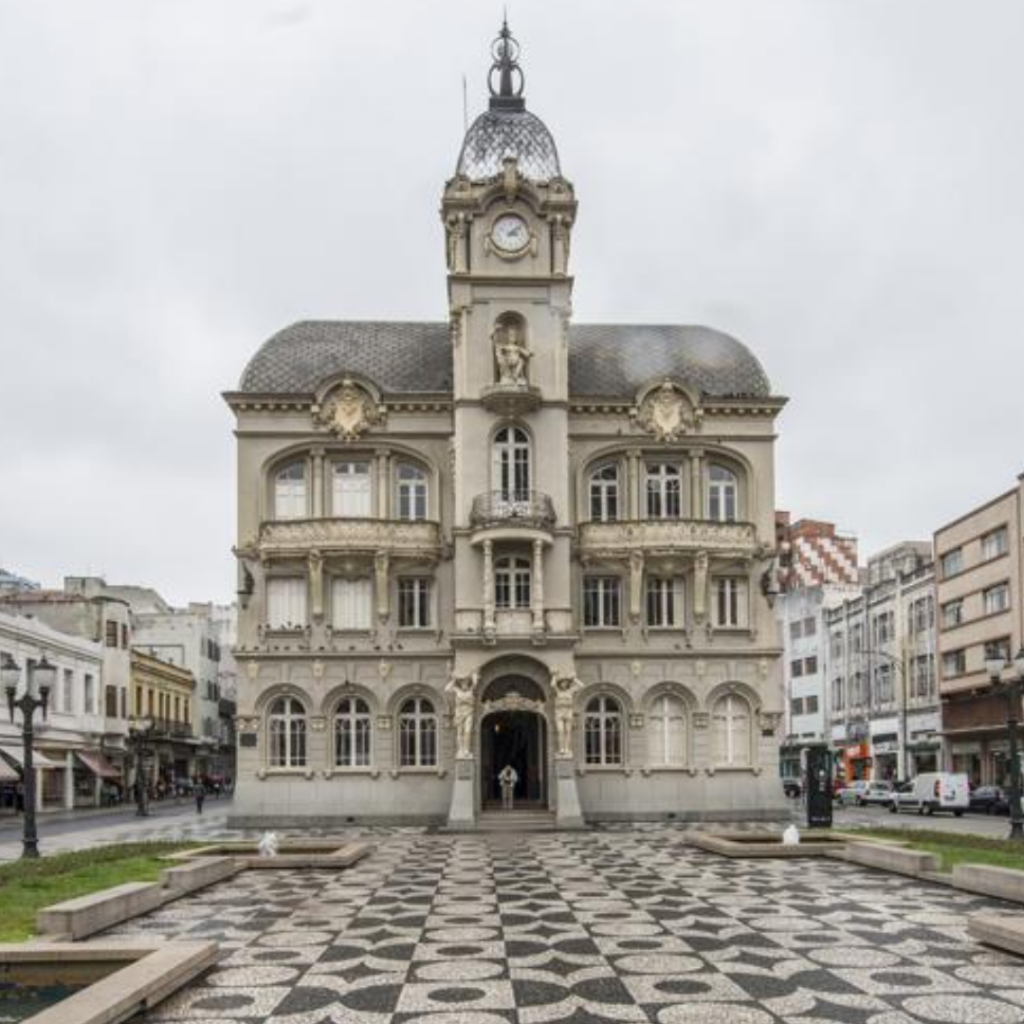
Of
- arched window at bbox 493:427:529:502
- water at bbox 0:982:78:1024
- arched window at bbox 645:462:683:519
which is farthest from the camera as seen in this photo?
arched window at bbox 645:462:683:519

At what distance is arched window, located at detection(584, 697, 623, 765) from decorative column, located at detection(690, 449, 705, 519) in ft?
22.5

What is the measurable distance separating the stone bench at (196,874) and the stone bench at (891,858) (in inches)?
480

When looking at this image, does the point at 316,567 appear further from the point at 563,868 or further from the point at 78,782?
the point at 78,782

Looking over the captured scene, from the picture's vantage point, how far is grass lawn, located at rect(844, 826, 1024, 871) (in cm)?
2627

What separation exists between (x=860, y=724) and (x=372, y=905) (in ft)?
210

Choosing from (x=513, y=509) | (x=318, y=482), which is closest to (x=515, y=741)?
(x=513, y=509)

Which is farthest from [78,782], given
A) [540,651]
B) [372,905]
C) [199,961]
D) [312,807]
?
[199,961]

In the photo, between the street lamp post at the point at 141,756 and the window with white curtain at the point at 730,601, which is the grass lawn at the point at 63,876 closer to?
the window with white curtain at the point at 730,601

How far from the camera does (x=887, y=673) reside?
253 ft

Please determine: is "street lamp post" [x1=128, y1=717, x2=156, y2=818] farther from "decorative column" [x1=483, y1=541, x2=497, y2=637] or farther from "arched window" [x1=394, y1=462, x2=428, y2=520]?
"decorative column" [x1=483, y1=541, x2=497, y2=637]

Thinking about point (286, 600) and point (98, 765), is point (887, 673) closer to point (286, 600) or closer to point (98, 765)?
point (98, 765)

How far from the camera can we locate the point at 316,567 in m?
44.6

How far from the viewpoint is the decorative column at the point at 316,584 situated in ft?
146

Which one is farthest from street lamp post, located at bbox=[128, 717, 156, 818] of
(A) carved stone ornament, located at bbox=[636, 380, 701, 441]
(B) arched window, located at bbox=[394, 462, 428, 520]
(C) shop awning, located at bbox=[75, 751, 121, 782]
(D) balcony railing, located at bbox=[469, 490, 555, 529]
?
(A) carved stone ornament, located at bbox=[636, 380, 701, 441]
